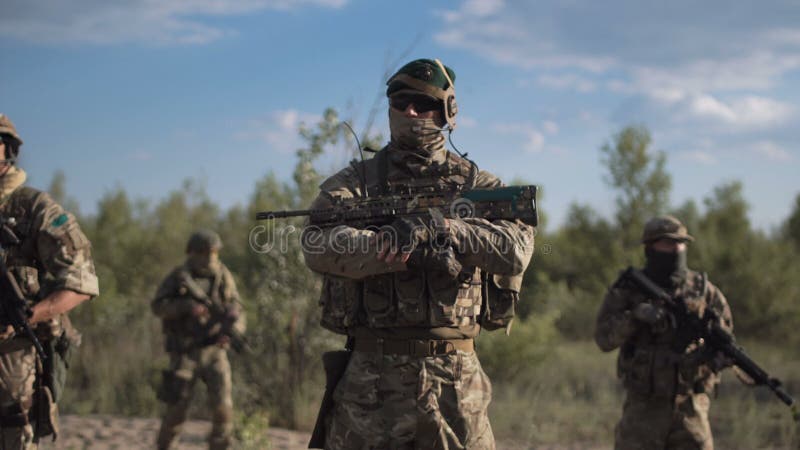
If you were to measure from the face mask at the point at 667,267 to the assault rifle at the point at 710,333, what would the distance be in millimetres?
160

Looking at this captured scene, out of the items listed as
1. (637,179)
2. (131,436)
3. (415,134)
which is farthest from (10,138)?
(637,179)

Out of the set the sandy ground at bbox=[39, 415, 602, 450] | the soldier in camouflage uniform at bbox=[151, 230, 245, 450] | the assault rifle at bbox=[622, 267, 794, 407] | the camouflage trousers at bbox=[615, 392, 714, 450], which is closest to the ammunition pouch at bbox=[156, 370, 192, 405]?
the soldier in camouflage uniform at bbox=[151, 230, 245, 450]

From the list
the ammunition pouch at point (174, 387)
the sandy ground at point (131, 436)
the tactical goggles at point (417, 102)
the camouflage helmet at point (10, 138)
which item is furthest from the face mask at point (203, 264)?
the tactical goggles at point (417, 102)

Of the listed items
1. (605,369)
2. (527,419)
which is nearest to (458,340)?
(527,419)

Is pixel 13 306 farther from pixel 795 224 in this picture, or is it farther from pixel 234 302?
pixel 795 224

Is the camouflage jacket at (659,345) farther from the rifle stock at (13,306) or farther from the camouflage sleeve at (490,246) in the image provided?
the rifle stock at (13,306)

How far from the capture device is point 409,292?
339 centimetres

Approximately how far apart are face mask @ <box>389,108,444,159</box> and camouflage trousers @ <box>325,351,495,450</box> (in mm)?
955

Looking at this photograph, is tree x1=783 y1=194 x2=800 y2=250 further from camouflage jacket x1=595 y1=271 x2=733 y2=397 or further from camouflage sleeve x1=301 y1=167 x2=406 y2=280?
camouflage sleeve x1=301 y1=167 x2=406 y2=280

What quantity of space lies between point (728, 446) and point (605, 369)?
4.81 meters

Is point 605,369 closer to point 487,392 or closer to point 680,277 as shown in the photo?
point 680,277

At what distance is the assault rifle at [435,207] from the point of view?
3318mm

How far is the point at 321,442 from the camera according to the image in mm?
3637

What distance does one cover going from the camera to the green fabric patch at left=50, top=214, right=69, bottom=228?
4.28 meters
